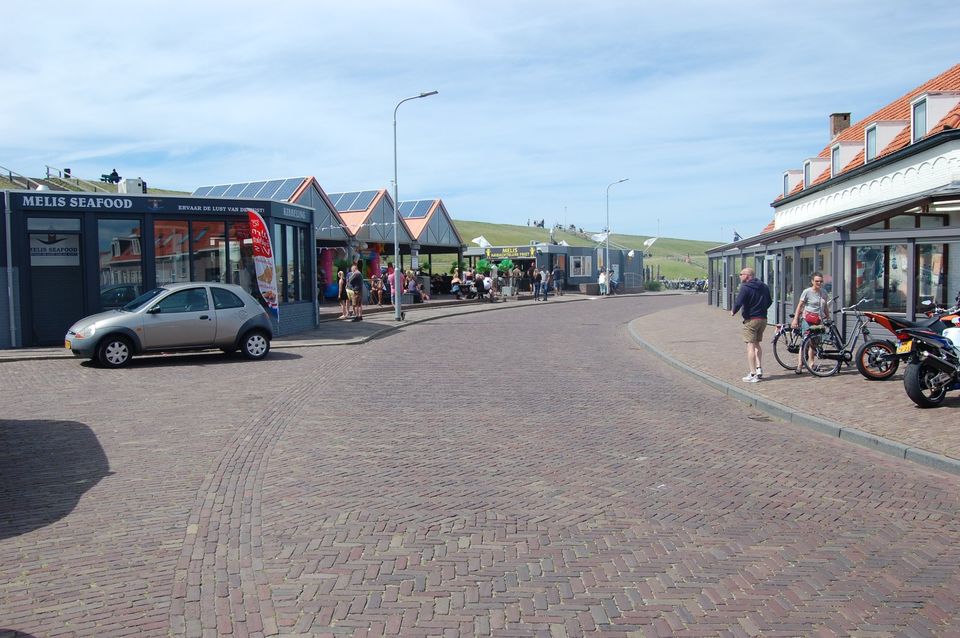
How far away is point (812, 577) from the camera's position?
465 centimetres

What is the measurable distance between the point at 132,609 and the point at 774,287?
74.3ft

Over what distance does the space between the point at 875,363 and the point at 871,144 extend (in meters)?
13.7

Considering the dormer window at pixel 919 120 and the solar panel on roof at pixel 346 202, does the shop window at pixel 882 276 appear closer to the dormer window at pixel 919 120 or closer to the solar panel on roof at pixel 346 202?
the dormer window at pixel 919 120

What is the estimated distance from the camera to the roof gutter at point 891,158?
18.1 meters

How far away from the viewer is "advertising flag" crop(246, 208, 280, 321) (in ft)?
64.4

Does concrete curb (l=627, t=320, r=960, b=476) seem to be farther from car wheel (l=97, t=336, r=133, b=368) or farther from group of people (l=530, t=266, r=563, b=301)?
group of people (l=530, t=266, r=563, b=301)

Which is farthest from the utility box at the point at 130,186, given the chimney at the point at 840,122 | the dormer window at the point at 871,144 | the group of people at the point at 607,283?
the group of people at the point at 607,283

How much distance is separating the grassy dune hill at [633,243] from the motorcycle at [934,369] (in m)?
94.0

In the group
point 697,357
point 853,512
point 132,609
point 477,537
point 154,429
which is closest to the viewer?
point 132,609

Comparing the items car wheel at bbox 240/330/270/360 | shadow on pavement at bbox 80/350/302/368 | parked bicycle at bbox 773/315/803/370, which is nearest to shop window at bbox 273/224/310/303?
shadow on pavement at bbox 80/350/302/368

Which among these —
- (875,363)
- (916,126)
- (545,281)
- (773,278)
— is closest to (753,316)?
(875,363)

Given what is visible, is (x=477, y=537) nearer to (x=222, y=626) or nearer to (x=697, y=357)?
(x=222, y=626)

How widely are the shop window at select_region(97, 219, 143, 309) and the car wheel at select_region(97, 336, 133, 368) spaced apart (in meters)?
4.50

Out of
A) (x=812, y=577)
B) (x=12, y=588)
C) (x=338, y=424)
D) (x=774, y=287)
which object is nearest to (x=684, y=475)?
(x=812, y=577)
